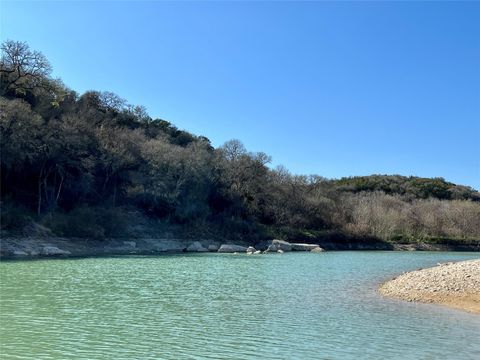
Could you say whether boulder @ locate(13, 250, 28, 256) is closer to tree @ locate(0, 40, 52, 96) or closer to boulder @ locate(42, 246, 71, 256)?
boulder @ locate(42, 246, 71, 256)

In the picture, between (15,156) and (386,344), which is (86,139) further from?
(386,344)

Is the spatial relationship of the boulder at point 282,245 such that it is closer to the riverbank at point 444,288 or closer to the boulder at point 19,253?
the boulder at point 19,253

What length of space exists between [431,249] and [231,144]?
129 ft

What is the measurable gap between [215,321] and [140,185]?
170 feet

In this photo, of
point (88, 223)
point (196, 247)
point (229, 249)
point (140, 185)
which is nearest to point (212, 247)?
point (229, 249)

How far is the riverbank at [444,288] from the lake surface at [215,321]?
3.87ft

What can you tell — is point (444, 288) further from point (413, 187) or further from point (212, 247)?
point (413, 187)

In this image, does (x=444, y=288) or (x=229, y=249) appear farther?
(x=229, y=249)

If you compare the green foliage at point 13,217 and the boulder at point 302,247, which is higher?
the green foliage at point 13,217

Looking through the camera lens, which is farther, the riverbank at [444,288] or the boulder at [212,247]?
the boulder at [212,247]

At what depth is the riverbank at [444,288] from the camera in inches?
787

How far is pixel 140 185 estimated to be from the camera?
65.4 metres

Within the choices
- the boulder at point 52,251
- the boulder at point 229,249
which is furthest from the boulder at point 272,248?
the boulder at point 52,251

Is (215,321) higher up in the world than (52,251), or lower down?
lower down
